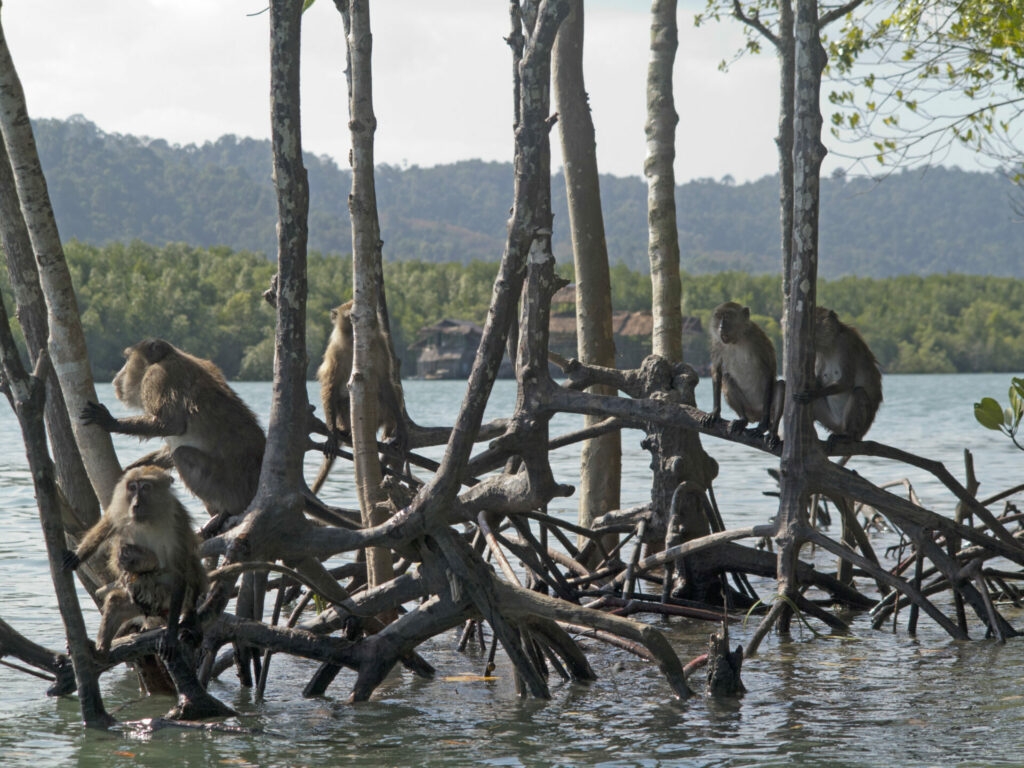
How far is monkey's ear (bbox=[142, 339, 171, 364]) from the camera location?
24.2ft

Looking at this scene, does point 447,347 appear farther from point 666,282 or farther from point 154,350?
point 154,350

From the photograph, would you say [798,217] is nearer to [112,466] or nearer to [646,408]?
[646,408]

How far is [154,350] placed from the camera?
7.38 m

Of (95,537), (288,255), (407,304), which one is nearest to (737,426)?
(288,255)

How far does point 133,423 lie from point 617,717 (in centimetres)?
315

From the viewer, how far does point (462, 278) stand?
91.1 meters

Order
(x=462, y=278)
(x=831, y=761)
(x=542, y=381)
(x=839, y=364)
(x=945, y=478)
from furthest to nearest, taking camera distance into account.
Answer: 1. (x=462, y=278)
2. (x=839, y=364)
3. (x=945, y=478)
4. (x=542, y=381)
5. (x=831, y=761)

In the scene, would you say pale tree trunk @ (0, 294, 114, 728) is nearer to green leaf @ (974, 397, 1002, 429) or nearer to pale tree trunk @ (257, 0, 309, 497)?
pale tree trunk @ (257, 0, 309, 497)

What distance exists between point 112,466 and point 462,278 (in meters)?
85.0

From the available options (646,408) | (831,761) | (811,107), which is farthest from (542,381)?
(831,761)

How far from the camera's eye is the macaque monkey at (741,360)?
332 inches

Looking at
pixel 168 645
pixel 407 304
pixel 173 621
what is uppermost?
pixel 407 304

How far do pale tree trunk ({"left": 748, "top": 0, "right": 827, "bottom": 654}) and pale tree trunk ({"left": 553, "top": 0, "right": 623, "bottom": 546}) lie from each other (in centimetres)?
306

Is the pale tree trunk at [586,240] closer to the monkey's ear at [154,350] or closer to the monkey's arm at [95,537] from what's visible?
the monkey's ear at [154,350]
